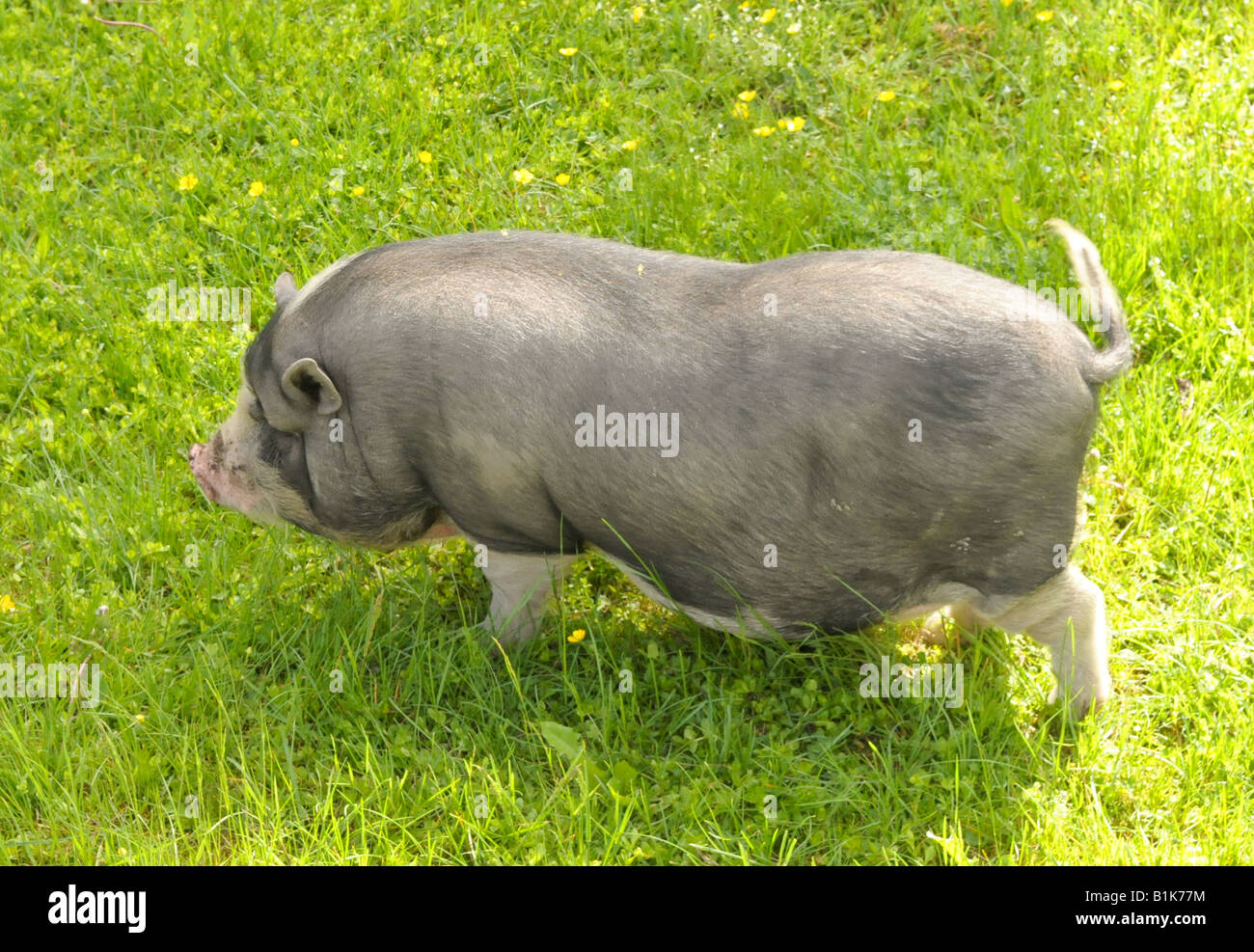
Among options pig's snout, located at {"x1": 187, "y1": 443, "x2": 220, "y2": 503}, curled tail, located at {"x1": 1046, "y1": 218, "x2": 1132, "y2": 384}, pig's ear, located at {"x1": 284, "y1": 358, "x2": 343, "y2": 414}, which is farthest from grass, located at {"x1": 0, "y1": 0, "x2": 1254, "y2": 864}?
curled tail, located at {"x1": 1046, "y1": 218, "x2": 1132, "y2": 384}

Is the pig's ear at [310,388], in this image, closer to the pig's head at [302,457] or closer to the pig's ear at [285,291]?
the pig's head at [302,457]

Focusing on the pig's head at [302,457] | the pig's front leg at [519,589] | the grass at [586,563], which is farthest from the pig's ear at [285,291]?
the pig's front leg at [519,589]

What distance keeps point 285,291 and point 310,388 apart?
0.49 meters

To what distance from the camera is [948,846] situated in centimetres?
388

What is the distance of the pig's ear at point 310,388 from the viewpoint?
4.00 meters

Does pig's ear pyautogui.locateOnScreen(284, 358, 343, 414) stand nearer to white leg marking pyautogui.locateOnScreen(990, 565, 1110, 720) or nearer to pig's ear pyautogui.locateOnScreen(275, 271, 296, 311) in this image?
pig's ear pyautogui.locateOnScreen(275, 271, 296, 311)

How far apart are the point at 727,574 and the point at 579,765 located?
70cm

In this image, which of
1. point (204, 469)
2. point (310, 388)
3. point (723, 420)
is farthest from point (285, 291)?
point (723, 420)

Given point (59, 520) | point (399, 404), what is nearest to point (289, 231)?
point (59, 520)

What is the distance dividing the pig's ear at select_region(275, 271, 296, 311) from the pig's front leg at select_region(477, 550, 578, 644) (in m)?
0.98

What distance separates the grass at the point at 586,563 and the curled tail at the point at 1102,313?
101 cm

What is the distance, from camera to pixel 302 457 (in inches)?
170

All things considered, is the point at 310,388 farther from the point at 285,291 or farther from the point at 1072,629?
the point at 1072,629
